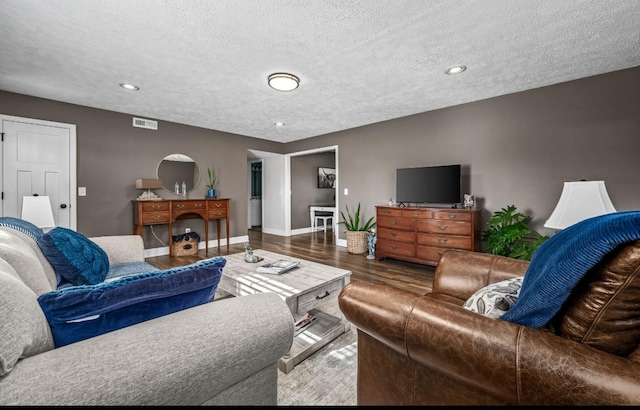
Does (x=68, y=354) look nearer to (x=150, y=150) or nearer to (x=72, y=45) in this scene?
(x=72, y=45)

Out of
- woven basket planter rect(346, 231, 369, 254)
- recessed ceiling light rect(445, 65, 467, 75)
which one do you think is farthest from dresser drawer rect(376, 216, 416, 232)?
recessed ceiling light rect(445, 65, 467, 75)

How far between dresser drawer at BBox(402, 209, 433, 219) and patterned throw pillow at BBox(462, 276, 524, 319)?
2595 millimetres

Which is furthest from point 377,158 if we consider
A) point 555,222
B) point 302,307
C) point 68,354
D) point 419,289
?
point 68,354

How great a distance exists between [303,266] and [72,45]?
2.70 meters

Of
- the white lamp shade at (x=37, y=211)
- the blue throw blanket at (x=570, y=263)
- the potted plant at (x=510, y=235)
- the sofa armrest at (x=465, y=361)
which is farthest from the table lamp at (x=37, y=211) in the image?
the potted plant at (x=510, y=235)

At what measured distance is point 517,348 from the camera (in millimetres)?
720

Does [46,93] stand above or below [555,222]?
above

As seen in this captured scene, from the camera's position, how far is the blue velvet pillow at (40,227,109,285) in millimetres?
1550

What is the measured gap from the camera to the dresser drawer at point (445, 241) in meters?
3.43

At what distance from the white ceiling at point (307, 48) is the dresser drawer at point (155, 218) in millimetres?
1606

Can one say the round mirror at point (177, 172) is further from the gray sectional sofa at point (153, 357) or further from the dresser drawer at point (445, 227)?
the gray sectional sofa at point (153, 357)

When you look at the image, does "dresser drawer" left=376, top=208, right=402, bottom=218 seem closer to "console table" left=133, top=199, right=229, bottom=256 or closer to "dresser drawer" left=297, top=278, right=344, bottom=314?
"dresser drawer" left=297, top=278, right=344, bottom=314

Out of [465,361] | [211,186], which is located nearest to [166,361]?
[465,361]

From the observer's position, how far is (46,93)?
11.2 ft
